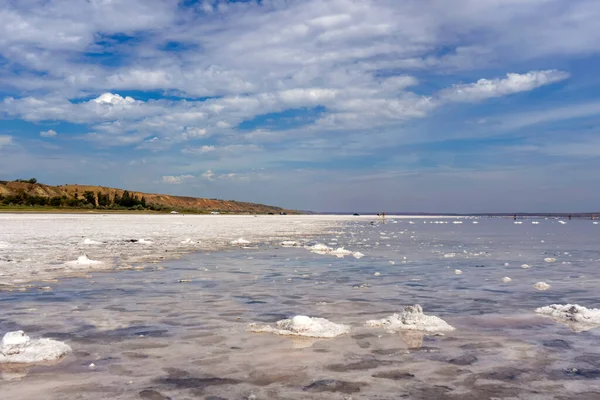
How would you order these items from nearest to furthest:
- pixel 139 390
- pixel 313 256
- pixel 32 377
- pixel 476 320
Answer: pixel 139 390
pixel 32 377
pixel 476 320
pixel 313 256

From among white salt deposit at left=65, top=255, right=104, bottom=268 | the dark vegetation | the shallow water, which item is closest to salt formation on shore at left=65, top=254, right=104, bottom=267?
white salt deposit at left=65, top=255, right=104, bottom=268

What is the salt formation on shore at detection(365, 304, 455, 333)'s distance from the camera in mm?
7082

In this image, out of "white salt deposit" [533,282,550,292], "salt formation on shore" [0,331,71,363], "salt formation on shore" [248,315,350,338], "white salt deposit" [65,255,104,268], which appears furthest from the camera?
"white salt deposit" [65,255,104,268]

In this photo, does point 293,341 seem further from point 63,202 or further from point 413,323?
point 63,202

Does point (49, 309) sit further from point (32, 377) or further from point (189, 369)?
point (189, 369)

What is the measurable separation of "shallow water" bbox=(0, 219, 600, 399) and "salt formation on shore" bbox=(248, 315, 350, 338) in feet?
0.69

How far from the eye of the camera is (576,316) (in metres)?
7.76

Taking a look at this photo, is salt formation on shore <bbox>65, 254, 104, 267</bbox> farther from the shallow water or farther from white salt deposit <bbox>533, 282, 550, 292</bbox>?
white salt deposit <bbox>533, 282, 550, 292</bbox>

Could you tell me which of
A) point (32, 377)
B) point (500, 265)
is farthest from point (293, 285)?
point (500, 265)

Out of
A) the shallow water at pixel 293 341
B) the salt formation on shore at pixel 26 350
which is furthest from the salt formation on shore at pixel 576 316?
the salt formation on shore at pixel 26 350

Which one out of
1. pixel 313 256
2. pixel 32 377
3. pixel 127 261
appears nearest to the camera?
pixel 32 377

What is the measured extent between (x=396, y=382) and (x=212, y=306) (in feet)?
15.3

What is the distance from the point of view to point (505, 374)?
16.8ft

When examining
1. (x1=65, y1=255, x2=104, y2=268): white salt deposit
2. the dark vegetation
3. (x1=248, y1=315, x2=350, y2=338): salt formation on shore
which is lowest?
(x1=65, y1=255, x2=104, y2=268): white salt deposit
